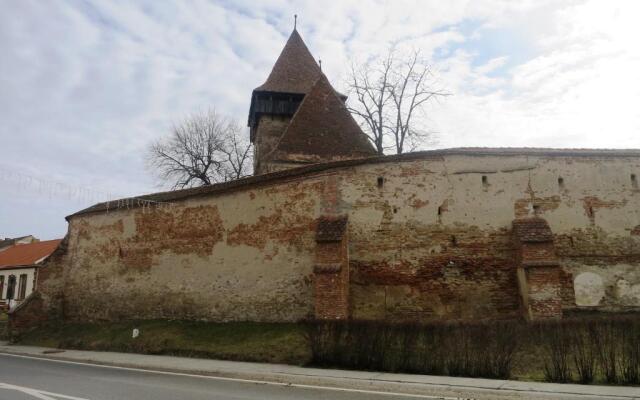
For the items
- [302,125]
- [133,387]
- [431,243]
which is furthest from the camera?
[302,125]

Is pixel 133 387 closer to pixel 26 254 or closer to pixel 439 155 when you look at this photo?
pixel 439 155

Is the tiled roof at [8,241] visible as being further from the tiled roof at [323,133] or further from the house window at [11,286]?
the tiled roof at [323,133]

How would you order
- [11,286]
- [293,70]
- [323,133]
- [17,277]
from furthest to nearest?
[11,286] < [17,277] < [293,70] < [323,133]

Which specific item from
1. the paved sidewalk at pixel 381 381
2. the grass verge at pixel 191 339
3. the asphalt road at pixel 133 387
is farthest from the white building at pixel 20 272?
the asphalt road at pixel 133 387

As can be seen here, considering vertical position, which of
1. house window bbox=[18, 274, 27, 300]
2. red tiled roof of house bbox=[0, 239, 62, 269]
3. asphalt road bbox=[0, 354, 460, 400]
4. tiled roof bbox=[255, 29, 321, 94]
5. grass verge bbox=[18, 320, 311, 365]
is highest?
tiled roof bbox=[255, 29, 321, 94]

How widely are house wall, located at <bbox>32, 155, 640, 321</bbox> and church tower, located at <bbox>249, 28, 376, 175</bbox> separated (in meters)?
6.79

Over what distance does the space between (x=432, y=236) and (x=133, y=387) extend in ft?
29.9

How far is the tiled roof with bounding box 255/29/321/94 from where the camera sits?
29.8 m

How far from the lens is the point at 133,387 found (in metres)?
8.70

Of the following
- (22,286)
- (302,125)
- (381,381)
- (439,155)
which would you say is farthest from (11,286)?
(381,381)

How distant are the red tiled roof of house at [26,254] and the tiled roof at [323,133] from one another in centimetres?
2627

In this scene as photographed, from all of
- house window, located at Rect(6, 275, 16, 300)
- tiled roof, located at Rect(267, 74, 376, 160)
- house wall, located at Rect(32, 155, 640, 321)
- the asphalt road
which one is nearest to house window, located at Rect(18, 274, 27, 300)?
house window, located at Rect(6, 275, 16, 300)

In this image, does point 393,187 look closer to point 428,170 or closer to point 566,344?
point 428,170

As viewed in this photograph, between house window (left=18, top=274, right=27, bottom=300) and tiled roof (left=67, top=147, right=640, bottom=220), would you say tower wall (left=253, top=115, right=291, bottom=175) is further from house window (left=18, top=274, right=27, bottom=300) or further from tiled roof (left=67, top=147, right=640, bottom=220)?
house window (left=18, top=274, right=27, bottom=300)
